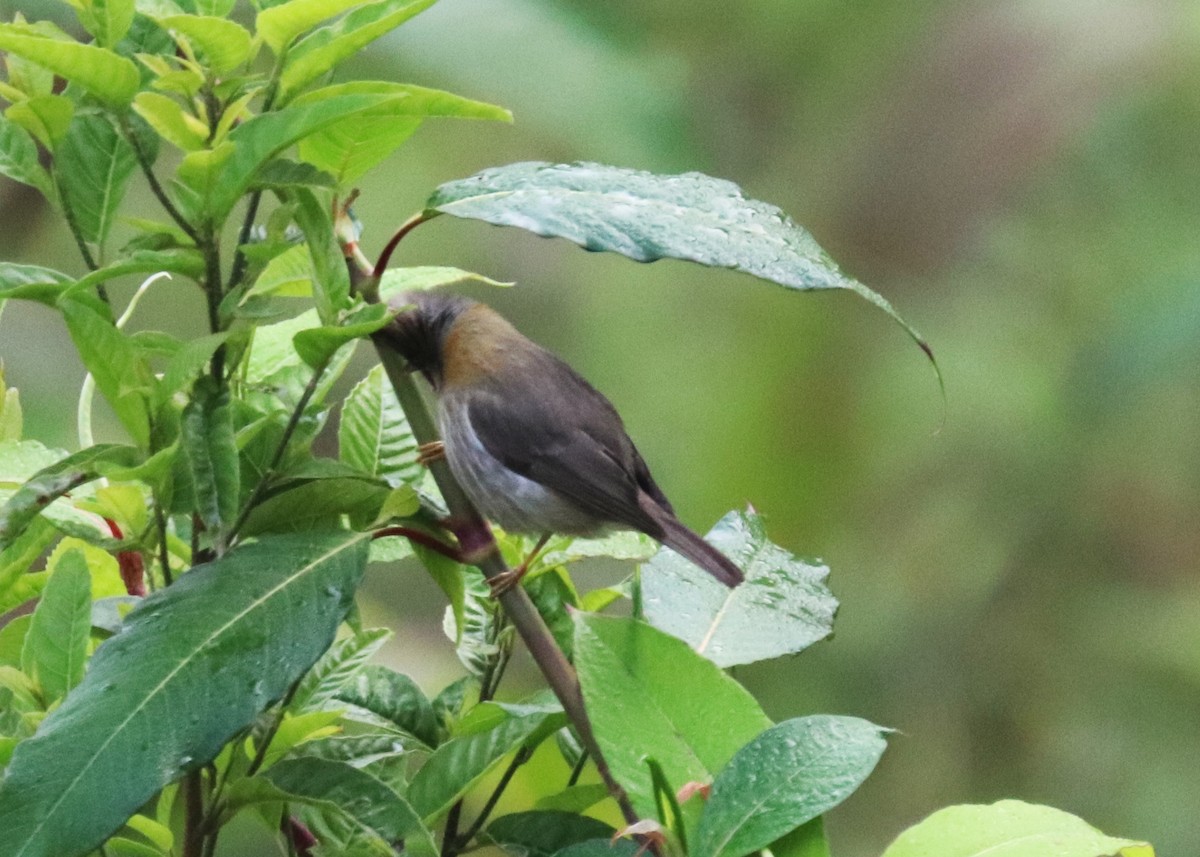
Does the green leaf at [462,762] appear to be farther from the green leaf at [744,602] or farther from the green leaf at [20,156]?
the green leaf at [20,156]

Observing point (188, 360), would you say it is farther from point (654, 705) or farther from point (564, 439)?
point (564, 439)

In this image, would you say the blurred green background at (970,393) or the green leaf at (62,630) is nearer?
the green leaf at (62,630)

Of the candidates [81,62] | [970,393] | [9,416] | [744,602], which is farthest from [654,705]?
[970,393]

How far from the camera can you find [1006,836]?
0.65 metres

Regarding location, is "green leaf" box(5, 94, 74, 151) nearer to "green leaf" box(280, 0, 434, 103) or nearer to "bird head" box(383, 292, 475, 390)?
"green leaf" box(280, 0, 434, 103)

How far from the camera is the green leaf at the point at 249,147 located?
0.57 m

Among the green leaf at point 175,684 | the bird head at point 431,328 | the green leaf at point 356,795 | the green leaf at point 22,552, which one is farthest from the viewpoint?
the bird head at point 431,328

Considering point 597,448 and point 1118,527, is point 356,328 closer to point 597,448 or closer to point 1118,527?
point 597,448

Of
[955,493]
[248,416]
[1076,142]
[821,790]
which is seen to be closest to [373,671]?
[248,416]

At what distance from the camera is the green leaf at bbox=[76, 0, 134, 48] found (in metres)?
0.64

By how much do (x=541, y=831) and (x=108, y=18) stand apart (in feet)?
1.55

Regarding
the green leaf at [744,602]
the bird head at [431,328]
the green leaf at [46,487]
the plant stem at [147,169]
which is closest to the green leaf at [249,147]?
the plant stem at [147,169]

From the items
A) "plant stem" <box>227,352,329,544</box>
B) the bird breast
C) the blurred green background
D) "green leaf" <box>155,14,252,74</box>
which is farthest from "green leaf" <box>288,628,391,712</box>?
the blurred green background

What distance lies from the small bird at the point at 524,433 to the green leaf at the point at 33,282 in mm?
597
